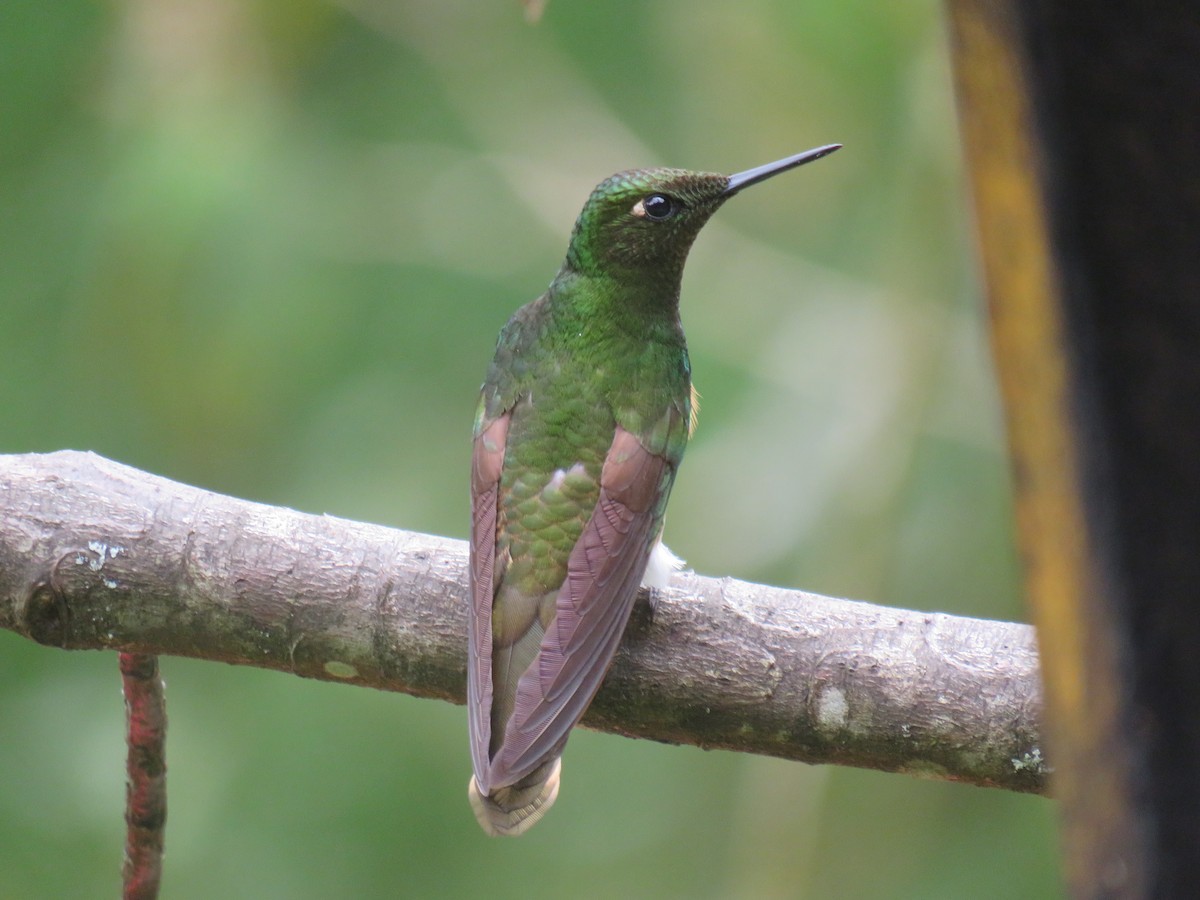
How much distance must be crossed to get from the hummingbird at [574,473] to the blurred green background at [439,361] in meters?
1.42

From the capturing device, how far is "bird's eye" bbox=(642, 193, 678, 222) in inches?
112

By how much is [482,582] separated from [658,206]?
97 cm

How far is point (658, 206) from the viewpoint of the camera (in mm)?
2855

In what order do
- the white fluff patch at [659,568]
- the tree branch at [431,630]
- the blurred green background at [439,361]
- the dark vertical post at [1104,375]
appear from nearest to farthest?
the dark vertical post at [1104,375] < the tree branch at [431,630] < the white fluff patch at [659,568] < the blurred green background at [439,361]

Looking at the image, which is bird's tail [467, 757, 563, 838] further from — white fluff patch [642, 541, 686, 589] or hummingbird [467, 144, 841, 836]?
white fluff patch [642, 541, 686, 589]

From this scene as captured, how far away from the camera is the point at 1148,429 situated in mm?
568

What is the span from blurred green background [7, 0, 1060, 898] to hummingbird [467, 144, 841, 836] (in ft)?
4.65

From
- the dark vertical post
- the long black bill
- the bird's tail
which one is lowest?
the bird's tail

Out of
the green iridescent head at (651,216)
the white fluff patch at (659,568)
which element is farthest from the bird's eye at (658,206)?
the white fluff patch at (659,568)

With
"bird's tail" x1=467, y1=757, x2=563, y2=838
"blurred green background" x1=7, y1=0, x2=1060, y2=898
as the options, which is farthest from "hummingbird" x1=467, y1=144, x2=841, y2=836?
"blurred green background" x1=7, y1=0, x2=1060, y2=898

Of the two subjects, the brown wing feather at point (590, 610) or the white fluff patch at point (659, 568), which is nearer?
the brown wing feather at point (590, 610)

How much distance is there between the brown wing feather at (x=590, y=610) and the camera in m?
2.16

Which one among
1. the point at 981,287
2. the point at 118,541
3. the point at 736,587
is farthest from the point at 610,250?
the point at 981,287

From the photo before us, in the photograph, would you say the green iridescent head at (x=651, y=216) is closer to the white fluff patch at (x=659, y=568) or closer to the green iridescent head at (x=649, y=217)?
the green iridescent head at (x=649, y=217)
